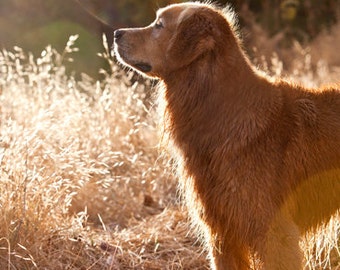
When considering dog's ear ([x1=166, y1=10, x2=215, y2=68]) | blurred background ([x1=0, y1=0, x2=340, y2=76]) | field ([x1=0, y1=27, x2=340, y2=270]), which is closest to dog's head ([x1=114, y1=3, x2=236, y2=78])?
dog's ear ([x1=166, y1=10, x2=215, y2=68])

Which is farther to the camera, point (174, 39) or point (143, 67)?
point (143, 67)

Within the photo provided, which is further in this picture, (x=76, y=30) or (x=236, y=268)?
(x=76, y=30)

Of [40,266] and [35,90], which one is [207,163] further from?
[35,90]

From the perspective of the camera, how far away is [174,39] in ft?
14.8

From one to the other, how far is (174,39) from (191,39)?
15 cm

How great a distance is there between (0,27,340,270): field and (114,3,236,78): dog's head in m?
0.57

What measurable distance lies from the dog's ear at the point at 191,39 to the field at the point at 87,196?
2.40ft

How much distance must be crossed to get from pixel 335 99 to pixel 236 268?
1.25 m

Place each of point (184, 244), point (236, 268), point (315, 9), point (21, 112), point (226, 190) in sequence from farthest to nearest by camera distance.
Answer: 1. point (315, 9)
2. point (21, 112)
3. point (184, 244)
4. point (236, 268)
5. point (226, 190)

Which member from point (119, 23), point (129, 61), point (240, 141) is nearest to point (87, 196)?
point (129, 61)

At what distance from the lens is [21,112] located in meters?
6.70

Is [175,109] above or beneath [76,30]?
above

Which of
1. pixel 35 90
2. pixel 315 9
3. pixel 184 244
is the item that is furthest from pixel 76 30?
pixel 184 244

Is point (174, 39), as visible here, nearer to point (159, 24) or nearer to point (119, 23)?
point (159, 24)
